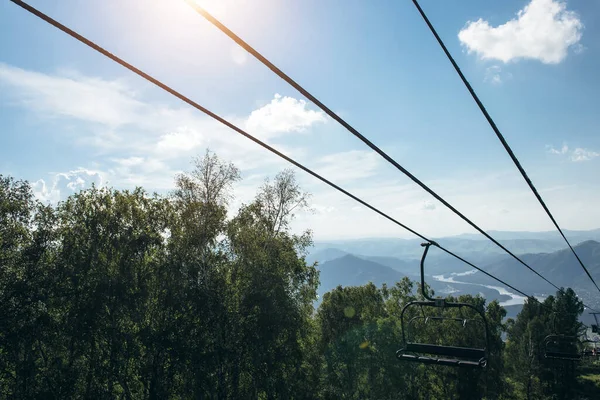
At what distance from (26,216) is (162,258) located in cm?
817

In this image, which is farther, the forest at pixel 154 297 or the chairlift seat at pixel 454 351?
the forest at pixel 154 297

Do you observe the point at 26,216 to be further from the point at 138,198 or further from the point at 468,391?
the point at 468,391

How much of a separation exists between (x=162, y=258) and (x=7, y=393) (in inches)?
429

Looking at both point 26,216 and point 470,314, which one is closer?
point 26,216

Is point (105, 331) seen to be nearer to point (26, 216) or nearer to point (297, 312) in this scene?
point (26, 216)

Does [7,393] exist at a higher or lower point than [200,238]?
lower

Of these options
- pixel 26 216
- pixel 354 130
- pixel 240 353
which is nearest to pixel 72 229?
pixel 26 216

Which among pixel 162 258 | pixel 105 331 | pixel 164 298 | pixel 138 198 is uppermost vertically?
pixel 138 198

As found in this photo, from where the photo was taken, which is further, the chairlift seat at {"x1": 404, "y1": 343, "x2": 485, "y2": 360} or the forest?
the forest

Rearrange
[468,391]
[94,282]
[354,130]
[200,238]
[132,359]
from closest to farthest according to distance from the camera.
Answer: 1. [354,130]
2. [94,282]
3. [132,359]
4. [200,238]
5. [468,391]

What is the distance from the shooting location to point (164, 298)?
79.0ft

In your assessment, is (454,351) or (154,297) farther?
(154,297)

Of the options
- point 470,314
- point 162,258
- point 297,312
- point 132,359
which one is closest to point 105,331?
point 132,359

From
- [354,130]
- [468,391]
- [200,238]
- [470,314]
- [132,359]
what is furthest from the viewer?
[470,314]
